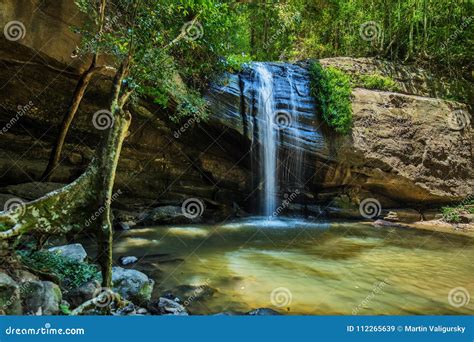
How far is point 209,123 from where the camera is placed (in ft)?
36.7

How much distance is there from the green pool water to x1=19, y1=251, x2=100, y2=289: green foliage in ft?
3.52

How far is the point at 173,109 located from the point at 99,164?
6167 millimetres

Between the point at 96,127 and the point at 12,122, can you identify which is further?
the point at 96,127

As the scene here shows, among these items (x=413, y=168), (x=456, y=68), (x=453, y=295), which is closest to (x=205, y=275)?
(x=453, y=295)

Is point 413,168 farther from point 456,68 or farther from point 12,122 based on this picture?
point 12,122

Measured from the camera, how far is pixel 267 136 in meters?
12.3

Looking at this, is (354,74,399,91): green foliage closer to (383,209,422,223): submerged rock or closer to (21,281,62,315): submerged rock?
(383,209,422,223): submerged rock

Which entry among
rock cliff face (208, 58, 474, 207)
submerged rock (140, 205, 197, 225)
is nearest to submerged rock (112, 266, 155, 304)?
submerged rock (140, 205, 197, 225)

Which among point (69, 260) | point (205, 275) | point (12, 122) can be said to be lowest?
point (205, 275)

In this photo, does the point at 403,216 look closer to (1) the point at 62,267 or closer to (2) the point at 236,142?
(2) the point at 236,142

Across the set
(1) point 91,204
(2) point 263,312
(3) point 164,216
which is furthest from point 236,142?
(2) point 263,312

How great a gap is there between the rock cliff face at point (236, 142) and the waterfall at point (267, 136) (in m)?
0.38

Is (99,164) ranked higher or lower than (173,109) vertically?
lower

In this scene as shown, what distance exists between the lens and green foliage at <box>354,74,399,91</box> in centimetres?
1433
